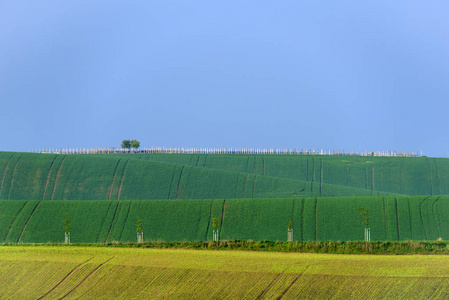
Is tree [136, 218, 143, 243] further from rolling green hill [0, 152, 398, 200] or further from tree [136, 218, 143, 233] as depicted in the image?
rolling green hill [0, 152, 398, 200]

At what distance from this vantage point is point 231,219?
6662cm

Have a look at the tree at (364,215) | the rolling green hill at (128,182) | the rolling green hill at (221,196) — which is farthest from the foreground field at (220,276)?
the rolling green hill at (128,182)

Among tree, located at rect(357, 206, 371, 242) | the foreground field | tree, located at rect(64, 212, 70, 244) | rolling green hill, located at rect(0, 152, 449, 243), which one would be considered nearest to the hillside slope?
rolling green hill, located at rect(0, 152, 449, 243)

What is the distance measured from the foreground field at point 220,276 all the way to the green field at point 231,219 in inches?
602

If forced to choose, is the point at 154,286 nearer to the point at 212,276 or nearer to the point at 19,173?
the point at 212,276

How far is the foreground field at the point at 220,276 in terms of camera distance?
4038 cm

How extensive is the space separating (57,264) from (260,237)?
2061 centimetres

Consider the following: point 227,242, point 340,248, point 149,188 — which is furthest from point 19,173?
point 340,248

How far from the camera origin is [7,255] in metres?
49.8

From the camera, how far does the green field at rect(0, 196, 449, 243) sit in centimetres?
6456

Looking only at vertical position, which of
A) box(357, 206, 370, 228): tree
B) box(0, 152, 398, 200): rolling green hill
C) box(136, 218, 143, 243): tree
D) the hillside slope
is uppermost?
the hillside slope

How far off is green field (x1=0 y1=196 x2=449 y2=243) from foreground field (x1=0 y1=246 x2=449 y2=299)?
15.3m

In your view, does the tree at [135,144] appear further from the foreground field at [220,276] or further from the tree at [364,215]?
the foreground field at [220,276]

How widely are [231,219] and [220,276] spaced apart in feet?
77.7
